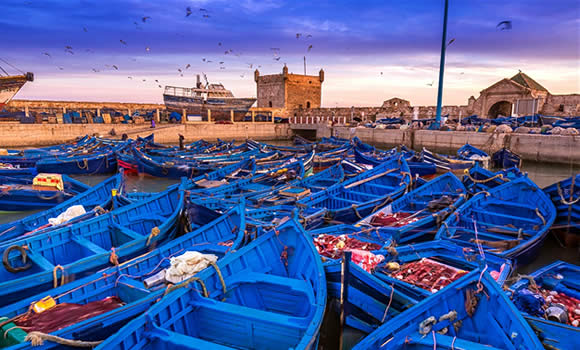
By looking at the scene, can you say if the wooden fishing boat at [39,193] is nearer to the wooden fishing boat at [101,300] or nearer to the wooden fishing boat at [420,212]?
the wooden fishing boat at [101,300]

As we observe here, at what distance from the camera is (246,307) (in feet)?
13.7

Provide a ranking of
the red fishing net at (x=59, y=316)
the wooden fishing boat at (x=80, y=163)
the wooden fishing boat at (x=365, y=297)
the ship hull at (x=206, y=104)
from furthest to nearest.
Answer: the ship hull at (x=206, y=104) < the wooden fishing boat at (x=80, y=163) < the wooden fishing boat at (x=365, y=297) < the red fishing net at (x=59, y=316)

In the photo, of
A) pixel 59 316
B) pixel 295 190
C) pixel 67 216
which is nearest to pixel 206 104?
pixel 295 190

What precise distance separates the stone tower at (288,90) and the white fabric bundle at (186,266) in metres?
47.4

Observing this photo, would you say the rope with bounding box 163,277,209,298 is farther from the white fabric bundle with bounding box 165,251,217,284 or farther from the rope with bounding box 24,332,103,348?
the rope with bounding box 24,332,103,348

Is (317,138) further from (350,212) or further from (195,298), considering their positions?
(195,298)

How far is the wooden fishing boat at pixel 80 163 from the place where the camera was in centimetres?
1673

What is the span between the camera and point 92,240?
6.99 m

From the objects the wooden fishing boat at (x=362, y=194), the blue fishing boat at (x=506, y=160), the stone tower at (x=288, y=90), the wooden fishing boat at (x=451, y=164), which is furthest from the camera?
the stone tower at (x=288, y=90)

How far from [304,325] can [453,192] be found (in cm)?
850

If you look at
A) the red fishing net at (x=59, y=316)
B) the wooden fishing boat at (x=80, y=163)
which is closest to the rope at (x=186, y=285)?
the red fishing net at (x=59, y=316)

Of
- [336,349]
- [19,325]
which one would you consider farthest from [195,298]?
[336,349]

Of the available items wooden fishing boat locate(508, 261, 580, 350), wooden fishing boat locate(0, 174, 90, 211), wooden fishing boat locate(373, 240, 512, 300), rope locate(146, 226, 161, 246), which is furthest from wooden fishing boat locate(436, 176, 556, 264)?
wooden fishing boat locate(0, 174, 90, 211)

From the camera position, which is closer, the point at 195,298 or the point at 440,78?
the point at 195,298
